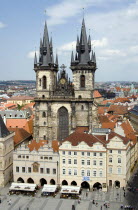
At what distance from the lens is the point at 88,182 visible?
69.6 metres

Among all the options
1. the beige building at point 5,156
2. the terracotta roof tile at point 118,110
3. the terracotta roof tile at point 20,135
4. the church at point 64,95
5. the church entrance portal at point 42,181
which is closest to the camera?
the church entrance portal at point 42,181

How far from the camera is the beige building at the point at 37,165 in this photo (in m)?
71.0

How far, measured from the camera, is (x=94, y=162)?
69.2m

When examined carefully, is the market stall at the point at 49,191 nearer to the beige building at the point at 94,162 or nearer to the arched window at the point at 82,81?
the beige building at the point at 94,162

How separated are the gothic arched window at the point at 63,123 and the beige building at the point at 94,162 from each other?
2257 centimetres

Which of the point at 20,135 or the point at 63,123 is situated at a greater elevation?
the point at 63,123

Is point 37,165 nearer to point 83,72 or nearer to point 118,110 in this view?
point 83,72

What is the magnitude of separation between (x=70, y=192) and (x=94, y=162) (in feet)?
28.1

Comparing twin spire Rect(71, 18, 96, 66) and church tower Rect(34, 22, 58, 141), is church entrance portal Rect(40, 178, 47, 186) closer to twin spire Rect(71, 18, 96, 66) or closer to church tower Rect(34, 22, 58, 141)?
church tower Rect(34, 22, 58, 141)

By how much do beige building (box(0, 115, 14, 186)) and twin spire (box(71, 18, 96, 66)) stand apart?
3018 cm

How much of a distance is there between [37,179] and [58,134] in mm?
23709

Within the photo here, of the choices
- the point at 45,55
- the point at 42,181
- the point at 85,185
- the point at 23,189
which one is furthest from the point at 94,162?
the point at 45,55

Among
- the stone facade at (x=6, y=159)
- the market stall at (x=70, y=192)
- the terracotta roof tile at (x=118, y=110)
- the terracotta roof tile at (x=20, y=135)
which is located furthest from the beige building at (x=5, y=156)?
the terracotta roof tile at (x=118, y=110)

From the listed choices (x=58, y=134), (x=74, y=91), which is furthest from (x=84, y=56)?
(x=58, y=134)
